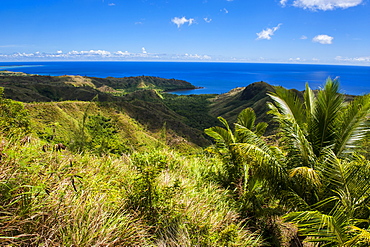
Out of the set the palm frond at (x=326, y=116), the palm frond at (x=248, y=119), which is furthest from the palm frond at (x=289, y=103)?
the palm frond at (x=248, y=119)

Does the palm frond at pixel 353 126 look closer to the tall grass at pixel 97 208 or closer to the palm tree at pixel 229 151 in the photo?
the palm tree at pixel 229 151

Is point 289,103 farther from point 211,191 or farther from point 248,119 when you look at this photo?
point 211,191

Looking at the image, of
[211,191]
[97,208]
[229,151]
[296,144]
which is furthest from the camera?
[229,151]

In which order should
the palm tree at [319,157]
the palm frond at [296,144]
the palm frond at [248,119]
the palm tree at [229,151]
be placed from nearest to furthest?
the palm tree at [319,157] < the palm frond at [296,144] < the palm tree at [229,151] < the palm frond at [248,119]

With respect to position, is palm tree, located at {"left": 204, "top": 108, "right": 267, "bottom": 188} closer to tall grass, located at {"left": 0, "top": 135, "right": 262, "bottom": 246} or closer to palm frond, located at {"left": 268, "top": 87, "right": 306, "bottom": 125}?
palm frond, located at {"left": 268, "top": 87, "right": 306, "bottom": 125}

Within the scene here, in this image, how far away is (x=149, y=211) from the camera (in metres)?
4.18

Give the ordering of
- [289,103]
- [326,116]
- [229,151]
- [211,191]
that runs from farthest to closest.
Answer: [229,151], [289,103], [211,191], [326,116]

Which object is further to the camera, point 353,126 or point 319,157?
point 319,157

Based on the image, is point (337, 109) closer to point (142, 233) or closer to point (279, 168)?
point (279, 168)

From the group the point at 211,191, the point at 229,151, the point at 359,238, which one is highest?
the point at 359,238

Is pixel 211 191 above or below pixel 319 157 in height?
below

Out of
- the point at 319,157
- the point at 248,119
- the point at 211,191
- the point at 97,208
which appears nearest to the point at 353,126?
the point at 319,157

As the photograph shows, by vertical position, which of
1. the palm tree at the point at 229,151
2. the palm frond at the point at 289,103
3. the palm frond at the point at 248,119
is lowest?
the palm tree at the point at 229,151

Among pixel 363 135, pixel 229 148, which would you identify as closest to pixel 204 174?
pixel 229 148
